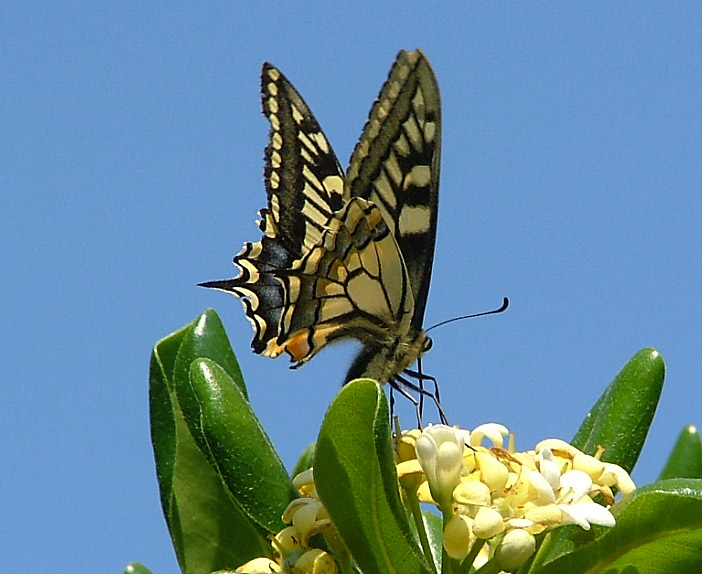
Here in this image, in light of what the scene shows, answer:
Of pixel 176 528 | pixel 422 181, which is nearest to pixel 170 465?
pixel 176 528

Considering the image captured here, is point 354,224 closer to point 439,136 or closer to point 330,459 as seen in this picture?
point 439,136

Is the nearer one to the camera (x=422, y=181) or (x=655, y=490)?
(x=655, y=490)

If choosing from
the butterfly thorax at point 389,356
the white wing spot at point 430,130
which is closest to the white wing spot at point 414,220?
the white wing spot at point 430,130

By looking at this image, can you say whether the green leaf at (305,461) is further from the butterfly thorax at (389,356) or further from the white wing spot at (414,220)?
the white wing spot at (414,220)

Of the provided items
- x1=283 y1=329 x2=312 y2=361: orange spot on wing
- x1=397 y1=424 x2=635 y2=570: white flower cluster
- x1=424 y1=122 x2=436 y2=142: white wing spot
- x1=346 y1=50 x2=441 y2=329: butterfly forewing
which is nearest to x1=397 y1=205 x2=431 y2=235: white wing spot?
x1=346 y1=50 x2=441 y2=329: butterfly forewing

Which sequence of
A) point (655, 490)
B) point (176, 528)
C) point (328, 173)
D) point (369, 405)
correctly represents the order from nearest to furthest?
point (369, 405)
point (655, 490)
point (176, 528)
point (328, 173)

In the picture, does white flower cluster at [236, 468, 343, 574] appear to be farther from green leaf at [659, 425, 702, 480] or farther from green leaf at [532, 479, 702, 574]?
green leaf at [659, 425, 702, 480]
